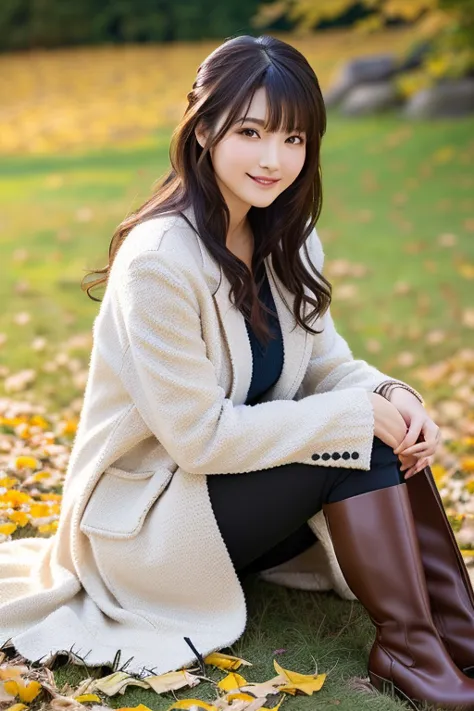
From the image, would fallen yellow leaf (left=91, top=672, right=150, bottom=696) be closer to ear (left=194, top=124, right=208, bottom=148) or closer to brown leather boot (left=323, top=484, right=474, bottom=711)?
brown leather boot (left=323, top=484, right=474, bottom=711)

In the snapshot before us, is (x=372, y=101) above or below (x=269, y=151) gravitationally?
below

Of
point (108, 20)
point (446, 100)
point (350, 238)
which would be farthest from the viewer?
point (108, 20)

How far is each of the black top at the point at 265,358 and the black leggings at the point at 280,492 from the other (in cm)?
25

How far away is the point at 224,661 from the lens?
227 centimetres

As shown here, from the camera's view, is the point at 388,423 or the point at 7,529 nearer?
the point at 388,423

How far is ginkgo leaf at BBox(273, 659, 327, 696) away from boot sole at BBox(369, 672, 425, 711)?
0.11 meters

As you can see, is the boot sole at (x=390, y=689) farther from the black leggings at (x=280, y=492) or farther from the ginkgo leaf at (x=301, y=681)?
the black leggings at (x=280, y=492)

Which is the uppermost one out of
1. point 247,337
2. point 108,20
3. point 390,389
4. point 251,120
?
point 251,120

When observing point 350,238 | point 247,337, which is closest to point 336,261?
point 350,238

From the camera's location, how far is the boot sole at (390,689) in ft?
6.95

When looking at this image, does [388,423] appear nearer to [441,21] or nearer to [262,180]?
[262,180]

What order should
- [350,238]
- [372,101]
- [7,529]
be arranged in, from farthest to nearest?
[372,101], [350,238], [7,529]

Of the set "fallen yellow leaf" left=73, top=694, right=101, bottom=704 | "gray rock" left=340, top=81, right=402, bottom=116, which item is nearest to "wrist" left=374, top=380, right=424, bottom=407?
"fallen yellow leaf" left=73, top=694, right=101, bottom=704

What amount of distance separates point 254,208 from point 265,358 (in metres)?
0.38
